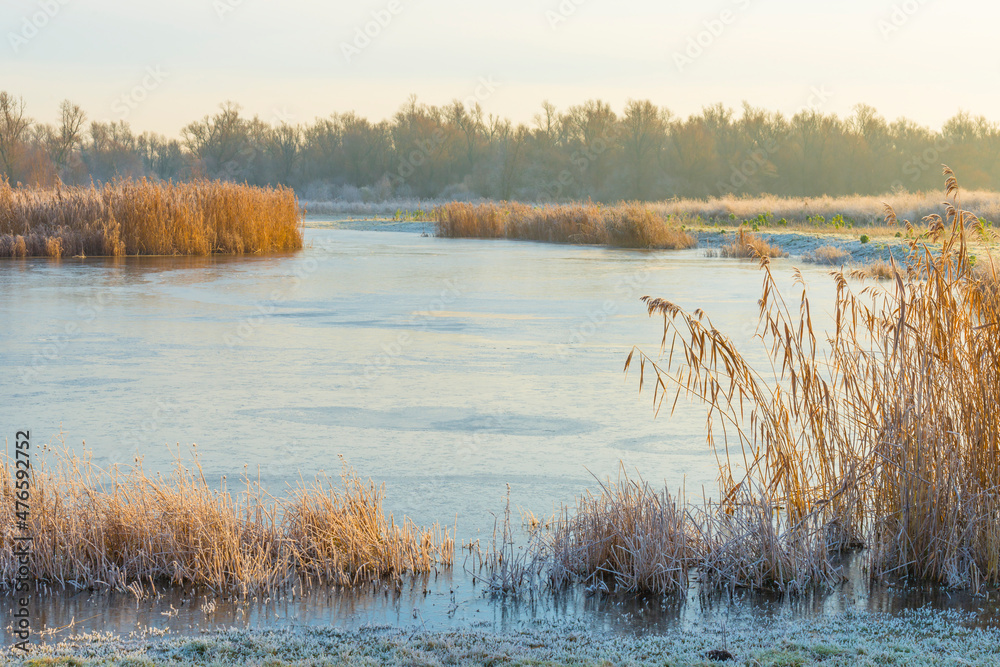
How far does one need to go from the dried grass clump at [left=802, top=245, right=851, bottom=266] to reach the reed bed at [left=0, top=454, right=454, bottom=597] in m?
20.1

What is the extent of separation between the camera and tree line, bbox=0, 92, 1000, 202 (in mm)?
69625

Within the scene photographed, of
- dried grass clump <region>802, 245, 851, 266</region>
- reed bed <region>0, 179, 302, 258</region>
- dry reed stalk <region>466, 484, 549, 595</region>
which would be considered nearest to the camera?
dry reed stalk <region>466, 484, 549, 595</region>

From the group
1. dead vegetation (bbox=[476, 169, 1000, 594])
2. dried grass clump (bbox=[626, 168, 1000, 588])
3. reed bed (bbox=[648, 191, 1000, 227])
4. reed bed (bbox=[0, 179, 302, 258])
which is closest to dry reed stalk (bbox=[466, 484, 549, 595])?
dead vegetation (bbox=[476, 169, 1000, 594])

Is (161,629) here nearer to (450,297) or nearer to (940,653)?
(940,653)

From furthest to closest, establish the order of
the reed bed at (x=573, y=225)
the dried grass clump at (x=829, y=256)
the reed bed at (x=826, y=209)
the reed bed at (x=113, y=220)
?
the reed bed at (x=826, y=209) < the reed bed at (x=573, y=225) < the dried grass clump at (x=829, y=256) < the reed bed at (x=113, y=220)

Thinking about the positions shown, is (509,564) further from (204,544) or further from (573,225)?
(573,225)

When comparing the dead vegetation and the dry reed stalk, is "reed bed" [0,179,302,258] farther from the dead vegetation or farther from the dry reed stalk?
the dead vegetation

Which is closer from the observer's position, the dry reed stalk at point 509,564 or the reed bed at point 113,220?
the dry reed stalk at point 509,564

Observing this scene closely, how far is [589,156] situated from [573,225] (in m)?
38.3

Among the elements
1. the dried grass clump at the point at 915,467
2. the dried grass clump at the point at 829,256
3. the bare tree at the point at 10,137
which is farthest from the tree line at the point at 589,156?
the dried grass clump at the point at 915,467

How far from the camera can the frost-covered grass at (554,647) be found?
136 inches

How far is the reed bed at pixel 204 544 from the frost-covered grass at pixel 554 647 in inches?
24.0

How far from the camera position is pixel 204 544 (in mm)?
4504

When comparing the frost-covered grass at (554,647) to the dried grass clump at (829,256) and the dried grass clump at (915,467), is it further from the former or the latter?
the dried grass clump at (829,256)
